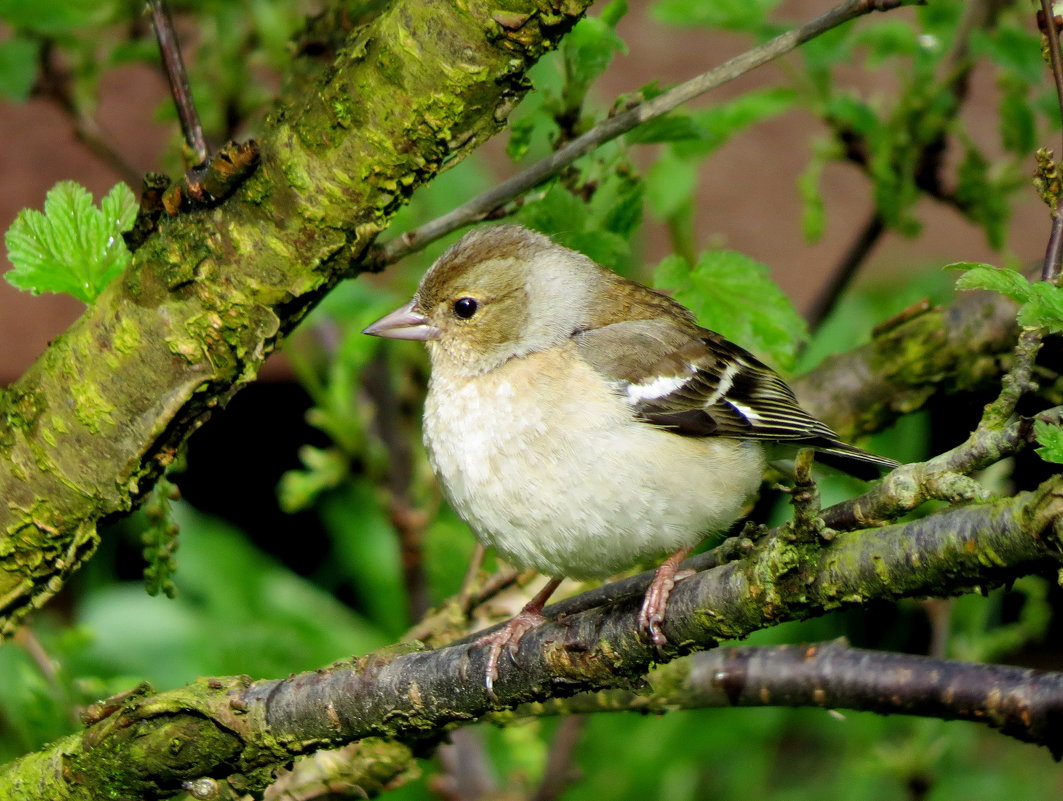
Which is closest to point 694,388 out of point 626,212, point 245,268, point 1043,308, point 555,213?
point 626,212

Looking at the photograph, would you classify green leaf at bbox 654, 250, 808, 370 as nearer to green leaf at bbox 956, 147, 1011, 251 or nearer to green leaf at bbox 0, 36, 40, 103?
green leaf at bbox 956, 147, 1011, 251

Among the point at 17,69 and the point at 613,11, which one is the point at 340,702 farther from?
the point at 17,69

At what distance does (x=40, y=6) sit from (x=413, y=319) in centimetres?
141

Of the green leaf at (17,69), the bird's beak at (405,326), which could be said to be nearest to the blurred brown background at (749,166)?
the green leaf at (17,69)

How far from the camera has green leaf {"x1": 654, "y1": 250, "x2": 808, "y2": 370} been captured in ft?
10.1

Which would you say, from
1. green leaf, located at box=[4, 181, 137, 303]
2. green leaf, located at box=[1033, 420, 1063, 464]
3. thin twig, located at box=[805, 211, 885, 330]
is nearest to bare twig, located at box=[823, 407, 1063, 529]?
green leaf, located at box=[1033, 420, 1063, 464]

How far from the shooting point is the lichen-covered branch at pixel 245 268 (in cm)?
251

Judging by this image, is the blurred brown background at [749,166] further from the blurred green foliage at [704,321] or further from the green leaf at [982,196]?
the green leaf at [982,196]

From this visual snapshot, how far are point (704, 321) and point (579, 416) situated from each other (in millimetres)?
416

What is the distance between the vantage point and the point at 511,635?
9.15ft

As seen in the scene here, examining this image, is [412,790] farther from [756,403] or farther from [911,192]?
[911,192]

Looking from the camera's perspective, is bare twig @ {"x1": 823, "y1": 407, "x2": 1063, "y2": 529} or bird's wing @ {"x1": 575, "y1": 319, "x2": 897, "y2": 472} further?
bird's wing @ {"x1": 575, "y1": 319, "x2": 897, "y2": 472}

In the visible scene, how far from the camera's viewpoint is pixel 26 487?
282 centimetres

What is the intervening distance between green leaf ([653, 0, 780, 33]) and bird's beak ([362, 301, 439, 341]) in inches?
50.4
